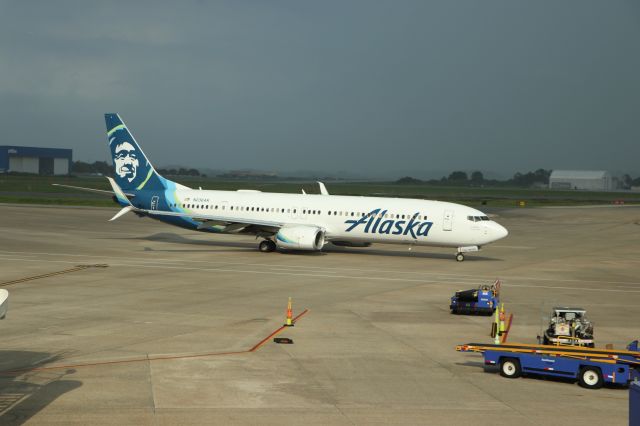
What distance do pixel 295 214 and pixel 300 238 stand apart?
113 inches

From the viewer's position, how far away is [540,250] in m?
54.6

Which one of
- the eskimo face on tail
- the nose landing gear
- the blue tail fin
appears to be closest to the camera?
the nose landing gear

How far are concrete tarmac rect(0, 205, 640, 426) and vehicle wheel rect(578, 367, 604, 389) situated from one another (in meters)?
0.22

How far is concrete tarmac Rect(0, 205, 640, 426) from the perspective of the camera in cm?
1602

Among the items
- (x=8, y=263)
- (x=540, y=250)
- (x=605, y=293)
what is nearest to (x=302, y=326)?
(x=605, y=293)

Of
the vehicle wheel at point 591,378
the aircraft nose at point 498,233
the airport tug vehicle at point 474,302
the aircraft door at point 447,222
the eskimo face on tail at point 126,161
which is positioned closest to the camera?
the vehicle wheel at point 591,378

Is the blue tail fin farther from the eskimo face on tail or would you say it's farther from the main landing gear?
the main landing gear

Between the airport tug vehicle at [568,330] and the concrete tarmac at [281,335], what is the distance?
1.85 metres

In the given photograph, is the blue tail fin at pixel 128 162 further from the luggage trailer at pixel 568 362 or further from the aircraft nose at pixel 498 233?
the luggage trailer at pixel 568 362

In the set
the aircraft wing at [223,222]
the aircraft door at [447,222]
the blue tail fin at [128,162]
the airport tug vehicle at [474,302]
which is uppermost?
the blue tail fin at [128,162]

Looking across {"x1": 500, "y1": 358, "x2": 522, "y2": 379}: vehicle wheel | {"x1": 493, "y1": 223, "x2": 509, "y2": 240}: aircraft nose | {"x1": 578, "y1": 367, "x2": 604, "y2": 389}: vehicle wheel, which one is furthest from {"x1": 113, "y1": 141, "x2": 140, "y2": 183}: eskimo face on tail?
{"x1": 578, "y1": 367, "x2": 604, "y2": 389}: vehicle wheel

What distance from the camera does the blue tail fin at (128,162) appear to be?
171 ft

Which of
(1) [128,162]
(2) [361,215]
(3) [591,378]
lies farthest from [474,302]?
(1) [128,162]

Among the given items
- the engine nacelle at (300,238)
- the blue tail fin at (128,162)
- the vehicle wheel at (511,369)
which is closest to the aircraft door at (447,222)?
the engine nacelle at (300,238)
